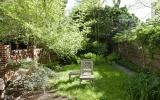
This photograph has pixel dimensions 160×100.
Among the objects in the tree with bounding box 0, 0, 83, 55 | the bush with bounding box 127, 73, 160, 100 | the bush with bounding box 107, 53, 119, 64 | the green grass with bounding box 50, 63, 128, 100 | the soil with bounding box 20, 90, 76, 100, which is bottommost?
the soil with bounding box 20, 90, 76, 100

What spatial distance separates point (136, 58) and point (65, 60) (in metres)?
6.21

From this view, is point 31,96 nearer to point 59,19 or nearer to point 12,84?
point 12,84

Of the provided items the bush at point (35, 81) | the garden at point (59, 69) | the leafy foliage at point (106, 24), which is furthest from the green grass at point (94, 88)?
the leafy foliage at point (106, 24)

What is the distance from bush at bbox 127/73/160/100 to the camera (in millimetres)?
8417

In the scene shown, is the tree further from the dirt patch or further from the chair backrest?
the dirt patch

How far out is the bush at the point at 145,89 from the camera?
842cm

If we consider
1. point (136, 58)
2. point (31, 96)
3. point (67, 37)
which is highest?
point (67, 37)

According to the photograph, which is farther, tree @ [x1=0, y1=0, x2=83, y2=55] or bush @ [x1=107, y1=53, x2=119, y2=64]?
bush @ [x1=107, y1=53, x2=119, y2=64]

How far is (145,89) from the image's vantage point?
8602 mm

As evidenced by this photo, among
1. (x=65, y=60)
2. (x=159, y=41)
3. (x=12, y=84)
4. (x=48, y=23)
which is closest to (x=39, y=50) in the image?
(x=65, y=60)

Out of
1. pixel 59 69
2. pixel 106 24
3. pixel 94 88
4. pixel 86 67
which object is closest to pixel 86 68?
pixel 86 67

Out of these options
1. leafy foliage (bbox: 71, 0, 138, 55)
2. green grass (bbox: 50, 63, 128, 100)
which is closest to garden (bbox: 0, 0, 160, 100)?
green grass (bbox: 50, 63, 128, 100)

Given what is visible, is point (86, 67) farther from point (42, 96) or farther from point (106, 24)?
point (106, 24)

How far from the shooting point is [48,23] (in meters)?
12.5
